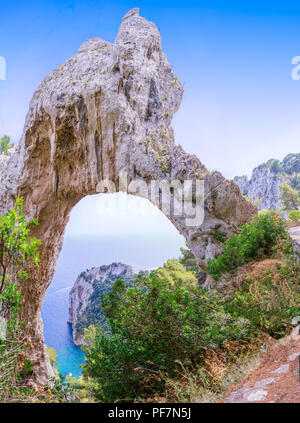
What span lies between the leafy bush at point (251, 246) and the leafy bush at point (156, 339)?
7.41ft

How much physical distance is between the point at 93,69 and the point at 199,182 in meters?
8.23

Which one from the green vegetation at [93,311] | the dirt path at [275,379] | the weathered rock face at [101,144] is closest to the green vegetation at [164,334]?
the dirt path at [275,379]

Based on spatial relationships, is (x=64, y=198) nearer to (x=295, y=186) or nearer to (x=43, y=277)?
(x=43, y=277)

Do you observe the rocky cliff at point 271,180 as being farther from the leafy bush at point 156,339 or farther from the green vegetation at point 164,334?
the leafy bush at point 156,339

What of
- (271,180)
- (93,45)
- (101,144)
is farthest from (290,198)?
(93,45)

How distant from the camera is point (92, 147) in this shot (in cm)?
1170

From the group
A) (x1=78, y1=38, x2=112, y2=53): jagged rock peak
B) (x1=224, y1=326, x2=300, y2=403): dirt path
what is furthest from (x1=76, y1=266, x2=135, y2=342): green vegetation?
(x1=224, y1=326, x2=300, y2=403): dirt path

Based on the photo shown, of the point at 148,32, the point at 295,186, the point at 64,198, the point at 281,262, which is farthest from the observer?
the point at 295,186

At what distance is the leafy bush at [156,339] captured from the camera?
3.79m

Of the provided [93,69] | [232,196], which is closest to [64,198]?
[93,69]

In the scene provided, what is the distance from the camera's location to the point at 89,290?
35094 mm

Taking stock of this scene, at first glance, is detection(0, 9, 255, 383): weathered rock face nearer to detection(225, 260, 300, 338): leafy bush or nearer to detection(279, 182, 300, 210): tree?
detection(225, 260, 300, 338): leafy bush

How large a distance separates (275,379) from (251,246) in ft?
14.5

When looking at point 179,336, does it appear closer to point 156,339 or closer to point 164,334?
point 164,334
